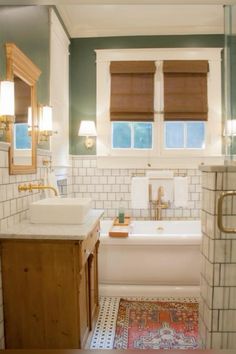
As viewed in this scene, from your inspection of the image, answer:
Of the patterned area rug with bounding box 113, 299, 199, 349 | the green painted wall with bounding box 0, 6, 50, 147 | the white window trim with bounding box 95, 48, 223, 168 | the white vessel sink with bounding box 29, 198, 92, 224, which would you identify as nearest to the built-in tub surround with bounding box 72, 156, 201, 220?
the white window trim with bounding box 95, 48, 223, 168

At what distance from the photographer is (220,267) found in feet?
5.89

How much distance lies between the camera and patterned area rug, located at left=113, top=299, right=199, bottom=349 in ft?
7.70

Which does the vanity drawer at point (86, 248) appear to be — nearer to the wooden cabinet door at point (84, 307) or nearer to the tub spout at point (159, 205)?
the wooden cabinet door at point (84, 307)

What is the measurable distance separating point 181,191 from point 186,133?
0.80 meters

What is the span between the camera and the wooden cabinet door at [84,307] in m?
1.98

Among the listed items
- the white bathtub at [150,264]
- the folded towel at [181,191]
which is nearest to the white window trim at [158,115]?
the folded towel at [181,191]

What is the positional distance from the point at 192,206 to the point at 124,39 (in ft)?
7.86

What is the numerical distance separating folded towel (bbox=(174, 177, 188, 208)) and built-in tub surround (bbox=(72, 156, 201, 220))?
17 centimetres

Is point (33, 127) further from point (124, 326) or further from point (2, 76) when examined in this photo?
point (124, 326)

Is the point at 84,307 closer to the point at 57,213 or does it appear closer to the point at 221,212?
the point at 57,213

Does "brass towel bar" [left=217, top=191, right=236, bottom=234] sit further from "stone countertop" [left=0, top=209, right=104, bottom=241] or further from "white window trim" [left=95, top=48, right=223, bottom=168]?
"white window trim" [left=95, top=48, right=223, bottom=168]

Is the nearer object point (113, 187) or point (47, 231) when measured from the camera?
point (47, 231)

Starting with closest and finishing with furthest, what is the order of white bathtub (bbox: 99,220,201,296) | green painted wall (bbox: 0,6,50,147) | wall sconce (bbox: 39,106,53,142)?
green painted wall (bbox: 0,6,50,147), wall sconce (bbox: 39,106,53,142), white bathtub (bbox: 99,220,201,296)

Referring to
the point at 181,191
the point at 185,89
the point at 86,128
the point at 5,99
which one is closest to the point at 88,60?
the point at 86,128
